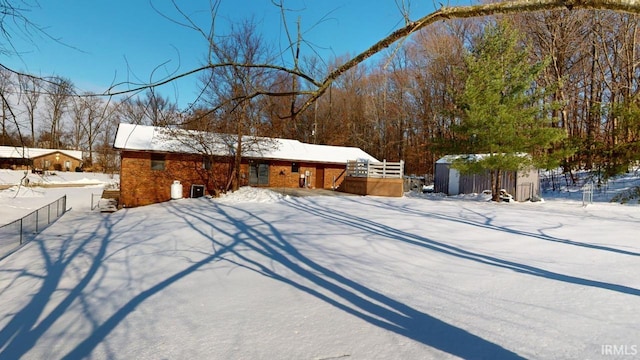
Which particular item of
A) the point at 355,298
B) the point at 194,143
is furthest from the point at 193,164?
the point at 355,298

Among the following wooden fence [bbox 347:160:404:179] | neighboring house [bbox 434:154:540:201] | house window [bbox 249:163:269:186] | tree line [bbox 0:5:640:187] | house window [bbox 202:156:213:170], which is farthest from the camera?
house window [bbox 249:163:269:186]

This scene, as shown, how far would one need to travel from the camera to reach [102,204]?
20750 mm

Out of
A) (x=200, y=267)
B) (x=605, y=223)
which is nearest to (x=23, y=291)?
(x=200, y=267)

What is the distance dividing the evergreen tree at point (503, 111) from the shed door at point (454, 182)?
7302 millimetres

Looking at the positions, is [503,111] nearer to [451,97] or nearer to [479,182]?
[479,182]

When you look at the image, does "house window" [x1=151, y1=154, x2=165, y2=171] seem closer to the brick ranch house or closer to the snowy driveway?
the brick ranch house

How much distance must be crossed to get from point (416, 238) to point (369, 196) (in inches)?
442

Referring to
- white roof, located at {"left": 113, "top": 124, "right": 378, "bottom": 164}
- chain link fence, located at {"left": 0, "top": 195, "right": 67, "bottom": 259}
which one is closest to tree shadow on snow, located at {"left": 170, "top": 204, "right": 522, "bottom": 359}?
chain link fence, located at {"left": 0, "top": 195, "right": 67, "bottom": 259}

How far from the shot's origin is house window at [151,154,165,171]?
806 inches

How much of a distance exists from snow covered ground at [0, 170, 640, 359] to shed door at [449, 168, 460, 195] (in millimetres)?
15316

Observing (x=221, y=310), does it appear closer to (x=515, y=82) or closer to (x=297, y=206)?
(x=297, y=206)

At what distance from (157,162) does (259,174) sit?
6.42 meters

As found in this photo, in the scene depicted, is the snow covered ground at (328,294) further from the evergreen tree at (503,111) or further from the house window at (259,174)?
the house window at (259,174)

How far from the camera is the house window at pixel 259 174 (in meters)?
23.6
